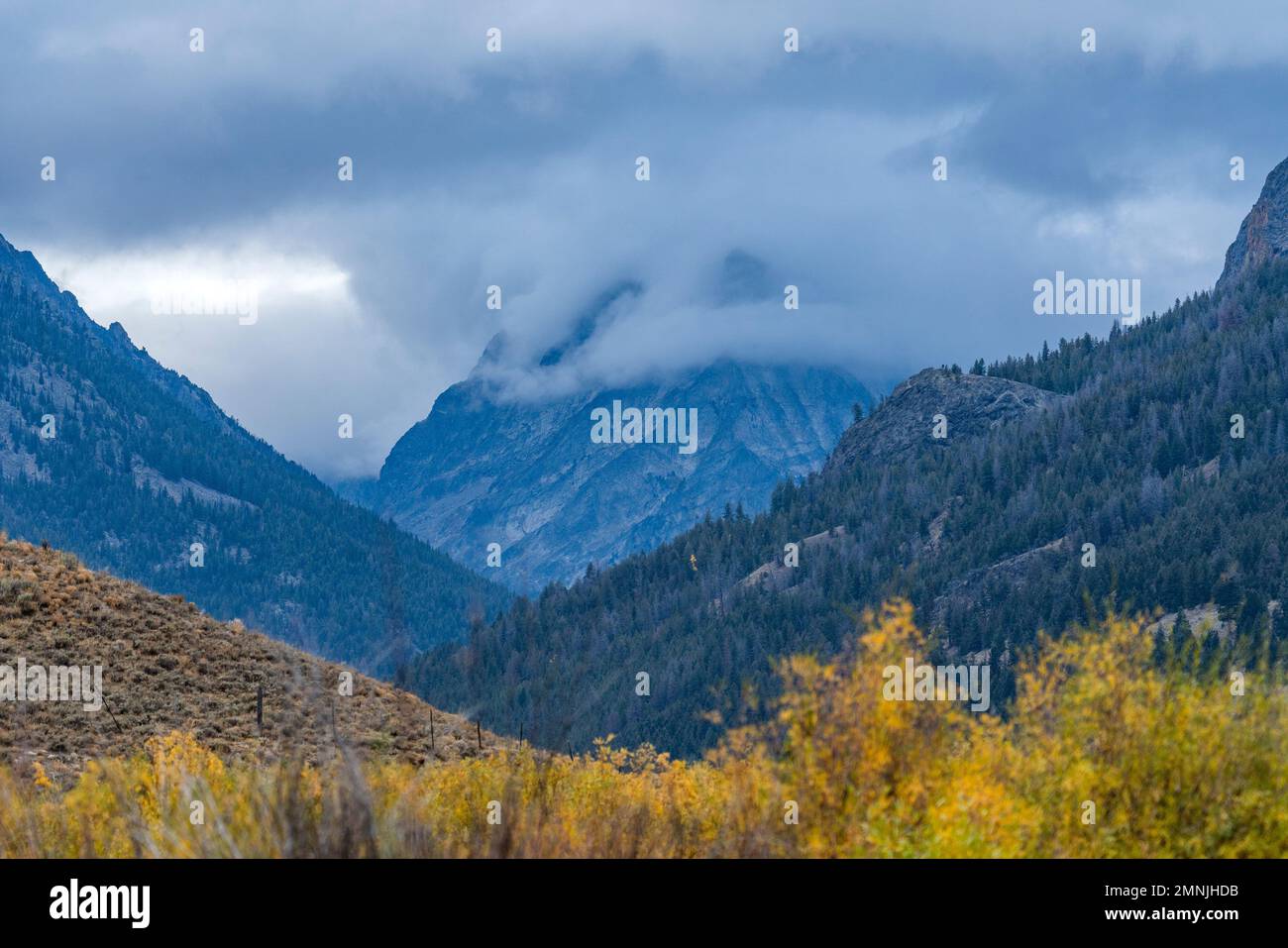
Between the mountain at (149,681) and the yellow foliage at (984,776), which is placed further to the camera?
the mountain at (149,681)

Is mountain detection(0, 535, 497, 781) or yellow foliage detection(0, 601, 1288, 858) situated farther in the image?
mountain detection(0, 535, 497, 781)

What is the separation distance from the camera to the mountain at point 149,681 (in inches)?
2286

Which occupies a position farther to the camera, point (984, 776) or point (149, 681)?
point (149, 681)

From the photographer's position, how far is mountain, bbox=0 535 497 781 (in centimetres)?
5806

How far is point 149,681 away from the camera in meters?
66.7

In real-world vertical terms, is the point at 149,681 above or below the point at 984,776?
above
